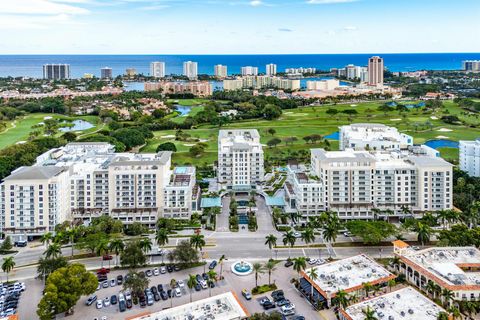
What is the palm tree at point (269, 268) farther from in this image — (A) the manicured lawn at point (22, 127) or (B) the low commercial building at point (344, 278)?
(A) the manicured lawn at point (22, 127)

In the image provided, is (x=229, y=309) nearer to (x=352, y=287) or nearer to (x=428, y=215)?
(x=352, y=287)

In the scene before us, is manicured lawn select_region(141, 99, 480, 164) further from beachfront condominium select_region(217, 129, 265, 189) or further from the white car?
the white car

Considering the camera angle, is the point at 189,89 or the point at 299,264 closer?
the point at 299,264

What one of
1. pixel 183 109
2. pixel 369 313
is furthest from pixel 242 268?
pixel 183 109

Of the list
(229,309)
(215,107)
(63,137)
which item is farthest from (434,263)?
(215,107)

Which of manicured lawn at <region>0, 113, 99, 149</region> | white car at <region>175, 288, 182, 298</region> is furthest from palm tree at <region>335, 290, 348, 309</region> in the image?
manicured lawn at <region>0, 113, 99, 149</region>

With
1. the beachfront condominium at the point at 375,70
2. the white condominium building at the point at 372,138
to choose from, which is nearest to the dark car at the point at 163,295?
the white condominium building at the point at 372,138

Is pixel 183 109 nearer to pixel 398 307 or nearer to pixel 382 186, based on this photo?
pixel 382 186

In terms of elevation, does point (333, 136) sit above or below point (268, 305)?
above
